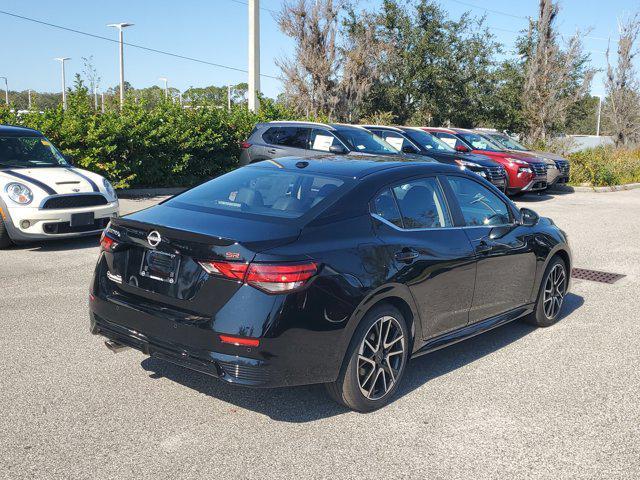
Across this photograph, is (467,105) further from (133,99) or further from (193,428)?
(193,428)

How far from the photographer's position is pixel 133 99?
1539 centimetres

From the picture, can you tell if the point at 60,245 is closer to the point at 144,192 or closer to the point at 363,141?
the point at 144,192

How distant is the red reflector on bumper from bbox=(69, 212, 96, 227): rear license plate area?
599 cm

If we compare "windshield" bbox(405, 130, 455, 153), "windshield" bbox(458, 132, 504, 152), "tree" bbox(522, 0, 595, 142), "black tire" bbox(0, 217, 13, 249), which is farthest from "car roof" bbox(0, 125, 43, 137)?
"tree" bbox(522, 0, 595, 142)

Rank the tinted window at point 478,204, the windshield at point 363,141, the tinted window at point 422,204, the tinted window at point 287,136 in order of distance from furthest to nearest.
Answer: the tinted window at point 287,136
the windshield at point 363,141
the tinted window at point 478,204
the tinted window at point 422,204

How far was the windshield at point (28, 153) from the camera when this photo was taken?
9.66 metres

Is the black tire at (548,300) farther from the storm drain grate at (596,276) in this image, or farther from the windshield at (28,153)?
the windshield at (28,153)

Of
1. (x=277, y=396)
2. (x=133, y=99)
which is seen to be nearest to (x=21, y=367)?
(x=277, y=396)

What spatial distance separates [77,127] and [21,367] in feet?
31.2

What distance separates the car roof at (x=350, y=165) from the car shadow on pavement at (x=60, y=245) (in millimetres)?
5143

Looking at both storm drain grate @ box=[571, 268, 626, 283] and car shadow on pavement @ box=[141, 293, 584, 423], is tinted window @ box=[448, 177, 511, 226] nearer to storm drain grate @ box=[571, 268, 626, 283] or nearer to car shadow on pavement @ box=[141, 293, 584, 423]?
car shadow on pavement @ box=[141, 293, 584, 423]

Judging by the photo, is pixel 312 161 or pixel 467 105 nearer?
pixel 312 161

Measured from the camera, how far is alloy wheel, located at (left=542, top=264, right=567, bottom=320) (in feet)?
20.5

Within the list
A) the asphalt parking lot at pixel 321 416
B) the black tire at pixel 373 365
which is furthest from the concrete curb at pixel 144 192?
the black tire at pixel 373 365
